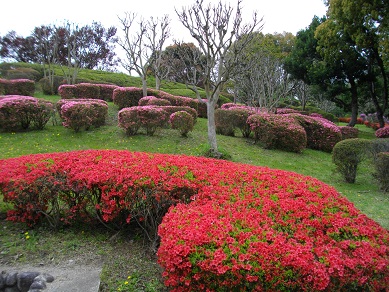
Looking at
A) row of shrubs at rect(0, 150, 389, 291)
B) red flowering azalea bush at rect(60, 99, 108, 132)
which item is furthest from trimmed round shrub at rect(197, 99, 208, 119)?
row of shrubs at rect(0, 150, 389, 291)

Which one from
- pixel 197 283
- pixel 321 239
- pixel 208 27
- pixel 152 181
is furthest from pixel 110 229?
pixel 208 27

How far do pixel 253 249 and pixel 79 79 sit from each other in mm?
A: 22946

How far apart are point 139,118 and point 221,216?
8830mm

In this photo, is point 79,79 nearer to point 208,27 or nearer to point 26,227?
point 208,27

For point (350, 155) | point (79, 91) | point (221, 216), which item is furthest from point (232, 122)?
point (221, 216)

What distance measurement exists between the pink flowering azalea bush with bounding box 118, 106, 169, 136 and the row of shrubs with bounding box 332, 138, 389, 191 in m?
6.34

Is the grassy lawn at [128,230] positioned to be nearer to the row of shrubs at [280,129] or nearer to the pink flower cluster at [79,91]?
the row of shrubs at [280,129]

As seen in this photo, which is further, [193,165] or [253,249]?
[193,165]

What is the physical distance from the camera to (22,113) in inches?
445

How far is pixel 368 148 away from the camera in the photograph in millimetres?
8578

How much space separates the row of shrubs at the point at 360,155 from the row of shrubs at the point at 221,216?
185 inches

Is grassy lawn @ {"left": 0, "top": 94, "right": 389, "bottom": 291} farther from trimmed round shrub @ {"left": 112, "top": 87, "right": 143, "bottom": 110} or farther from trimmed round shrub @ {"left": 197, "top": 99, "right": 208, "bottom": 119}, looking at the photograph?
trimmed round shrub @ {"left": 197, "top": 99, "right": 208, "bottom": 119}

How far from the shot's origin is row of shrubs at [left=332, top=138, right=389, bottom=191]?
27.0 ft

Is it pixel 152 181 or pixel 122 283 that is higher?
pixel 152 181
